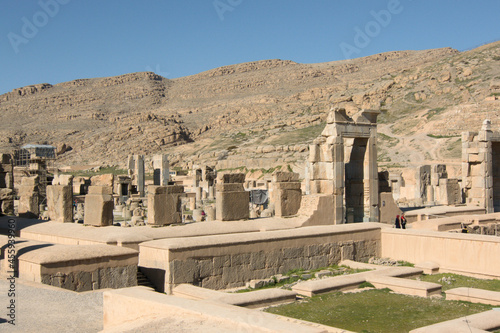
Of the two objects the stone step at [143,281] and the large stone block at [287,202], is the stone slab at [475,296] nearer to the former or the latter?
the stone step at [143,281]

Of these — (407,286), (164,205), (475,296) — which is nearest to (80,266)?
(164,205)

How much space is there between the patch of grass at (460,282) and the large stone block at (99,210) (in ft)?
22.6

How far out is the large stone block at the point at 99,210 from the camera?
12.3 metres

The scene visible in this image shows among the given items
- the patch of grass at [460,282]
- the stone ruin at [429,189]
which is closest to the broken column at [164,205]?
the patch of grass at [460,282]

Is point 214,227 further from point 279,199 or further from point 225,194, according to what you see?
point 279,199

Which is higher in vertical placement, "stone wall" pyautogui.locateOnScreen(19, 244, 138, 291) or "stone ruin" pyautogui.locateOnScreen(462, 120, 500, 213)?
"stone ruin" pyautogui.locateOnScreen(462, 120, 500, 213)

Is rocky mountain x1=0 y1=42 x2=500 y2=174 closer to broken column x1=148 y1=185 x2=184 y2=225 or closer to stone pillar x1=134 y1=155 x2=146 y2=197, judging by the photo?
stone pillar x1=134 y1=155 x2=146 y2=197

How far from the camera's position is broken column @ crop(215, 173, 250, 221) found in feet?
42.5

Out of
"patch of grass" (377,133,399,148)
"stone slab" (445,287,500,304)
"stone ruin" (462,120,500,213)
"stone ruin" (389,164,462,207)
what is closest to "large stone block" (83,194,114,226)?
"stone slab" (445,287,500,304)

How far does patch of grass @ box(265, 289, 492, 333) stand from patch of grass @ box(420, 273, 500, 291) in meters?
1.54

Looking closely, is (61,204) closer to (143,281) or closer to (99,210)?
(99,210)

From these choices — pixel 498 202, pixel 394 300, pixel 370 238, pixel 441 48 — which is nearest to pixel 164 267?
pixel 394 300

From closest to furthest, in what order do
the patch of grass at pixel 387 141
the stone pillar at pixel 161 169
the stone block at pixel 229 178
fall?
the stone block at pixel 229 178 → the stone pillar at pixel 161 169 → the patch of grass at pixel 387 141

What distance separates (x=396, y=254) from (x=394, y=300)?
419cm
